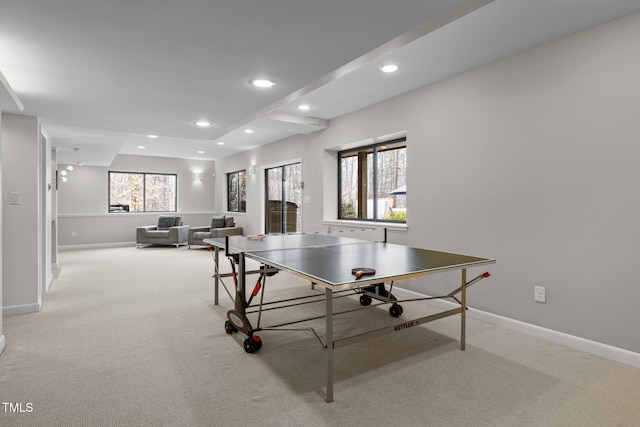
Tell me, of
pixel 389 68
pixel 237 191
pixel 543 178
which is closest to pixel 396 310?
pixel 543 178

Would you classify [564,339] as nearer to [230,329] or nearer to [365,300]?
[365,300]

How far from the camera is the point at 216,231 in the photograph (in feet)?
27.1

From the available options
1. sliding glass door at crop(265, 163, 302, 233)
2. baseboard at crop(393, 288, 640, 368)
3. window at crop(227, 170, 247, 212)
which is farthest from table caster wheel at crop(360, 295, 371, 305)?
window at crop(227, 170, 247, 212)

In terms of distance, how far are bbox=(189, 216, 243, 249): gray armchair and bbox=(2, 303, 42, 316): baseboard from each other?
4300 millimetres

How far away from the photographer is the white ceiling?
1677 mm

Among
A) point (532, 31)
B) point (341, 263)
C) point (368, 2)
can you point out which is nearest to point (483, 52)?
point (532, 31)

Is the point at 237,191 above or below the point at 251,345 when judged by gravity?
above

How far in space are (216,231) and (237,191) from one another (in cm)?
175

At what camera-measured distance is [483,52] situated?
3.07m

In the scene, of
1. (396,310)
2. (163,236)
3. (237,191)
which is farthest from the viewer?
(237,191)

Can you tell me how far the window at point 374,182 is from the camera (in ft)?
15.5

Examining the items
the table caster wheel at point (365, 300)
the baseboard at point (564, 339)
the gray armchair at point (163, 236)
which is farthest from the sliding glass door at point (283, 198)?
the baseboard at point (564, 339)

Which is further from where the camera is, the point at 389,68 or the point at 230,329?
the point at 389,68

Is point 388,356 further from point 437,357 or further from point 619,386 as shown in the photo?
point 619,386
